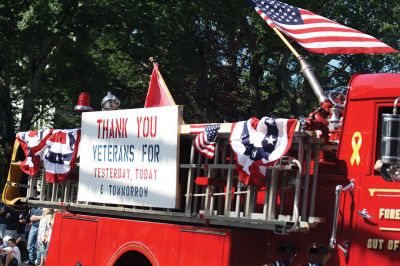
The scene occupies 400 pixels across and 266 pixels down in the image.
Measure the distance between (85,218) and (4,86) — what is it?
50.3ft

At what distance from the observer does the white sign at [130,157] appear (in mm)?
6977

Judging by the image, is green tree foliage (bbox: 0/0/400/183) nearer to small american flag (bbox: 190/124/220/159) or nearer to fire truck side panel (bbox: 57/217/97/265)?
fire truck side panel (bbox: 57/217/97/265)

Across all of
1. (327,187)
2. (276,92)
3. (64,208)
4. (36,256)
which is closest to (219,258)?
(327,187)

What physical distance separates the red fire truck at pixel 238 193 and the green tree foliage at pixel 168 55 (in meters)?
11.0

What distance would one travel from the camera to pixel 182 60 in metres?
23.3

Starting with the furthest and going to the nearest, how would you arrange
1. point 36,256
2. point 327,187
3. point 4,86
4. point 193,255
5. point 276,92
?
point 276,92 < point 4,86 < point 36,256 < point 193,255 < point 327,187

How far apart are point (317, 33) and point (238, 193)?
2915 millimetres

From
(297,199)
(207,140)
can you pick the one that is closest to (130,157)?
(207,140)

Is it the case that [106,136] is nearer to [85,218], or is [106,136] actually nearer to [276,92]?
[85,218]

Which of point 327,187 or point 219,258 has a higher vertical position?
point 327,187

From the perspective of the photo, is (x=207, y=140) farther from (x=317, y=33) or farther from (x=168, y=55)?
(x=168, y=55)

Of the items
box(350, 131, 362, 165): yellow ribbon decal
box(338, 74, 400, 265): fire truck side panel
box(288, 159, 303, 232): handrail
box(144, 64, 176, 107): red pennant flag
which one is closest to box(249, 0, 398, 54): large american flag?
box(144, 64, 176, 107): red pennant flag

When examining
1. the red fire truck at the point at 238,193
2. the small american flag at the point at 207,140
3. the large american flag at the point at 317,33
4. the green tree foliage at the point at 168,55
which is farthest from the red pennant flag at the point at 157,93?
the green tree foliage at the point at 168,55

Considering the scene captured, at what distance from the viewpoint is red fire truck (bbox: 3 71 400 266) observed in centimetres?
573
